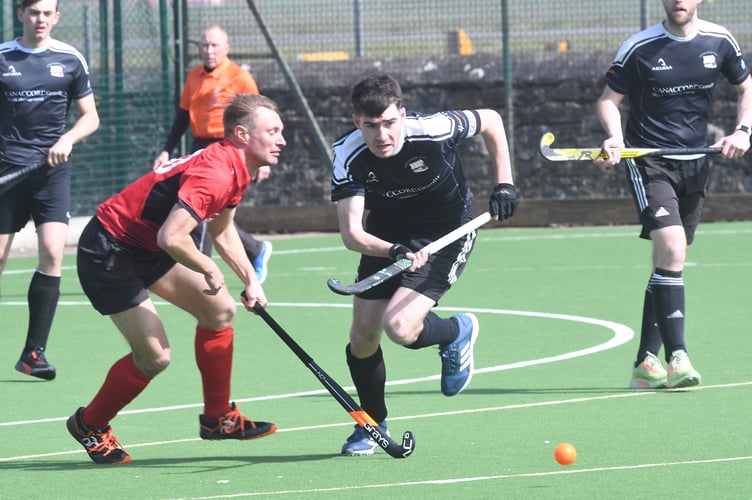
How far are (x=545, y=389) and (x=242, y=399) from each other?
139cm

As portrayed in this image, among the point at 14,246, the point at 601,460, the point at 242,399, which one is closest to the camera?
the point at 601,460

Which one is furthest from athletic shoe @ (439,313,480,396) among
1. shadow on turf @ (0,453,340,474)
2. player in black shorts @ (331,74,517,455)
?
shadow on turf @ (0,453,340,474)

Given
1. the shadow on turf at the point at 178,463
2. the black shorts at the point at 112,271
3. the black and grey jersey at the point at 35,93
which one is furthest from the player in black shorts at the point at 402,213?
the black and grey jersey at the point at 35,93

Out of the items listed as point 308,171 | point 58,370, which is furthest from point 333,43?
point 58,370

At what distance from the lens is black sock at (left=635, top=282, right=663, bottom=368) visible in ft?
23.6

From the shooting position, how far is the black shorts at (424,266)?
6121 mm

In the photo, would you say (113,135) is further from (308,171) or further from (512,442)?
(512,442)

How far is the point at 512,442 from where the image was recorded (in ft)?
19.2

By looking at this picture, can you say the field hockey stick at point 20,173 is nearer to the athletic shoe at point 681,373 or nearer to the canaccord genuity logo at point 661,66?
the canaccord genuity logo at point 661,66

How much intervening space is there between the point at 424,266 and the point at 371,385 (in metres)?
0.54

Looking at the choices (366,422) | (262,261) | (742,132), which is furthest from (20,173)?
(742,132)

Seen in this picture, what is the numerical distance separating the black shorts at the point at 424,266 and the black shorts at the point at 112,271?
90cm

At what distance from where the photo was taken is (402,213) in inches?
245

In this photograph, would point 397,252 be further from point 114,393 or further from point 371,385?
point 114,393
